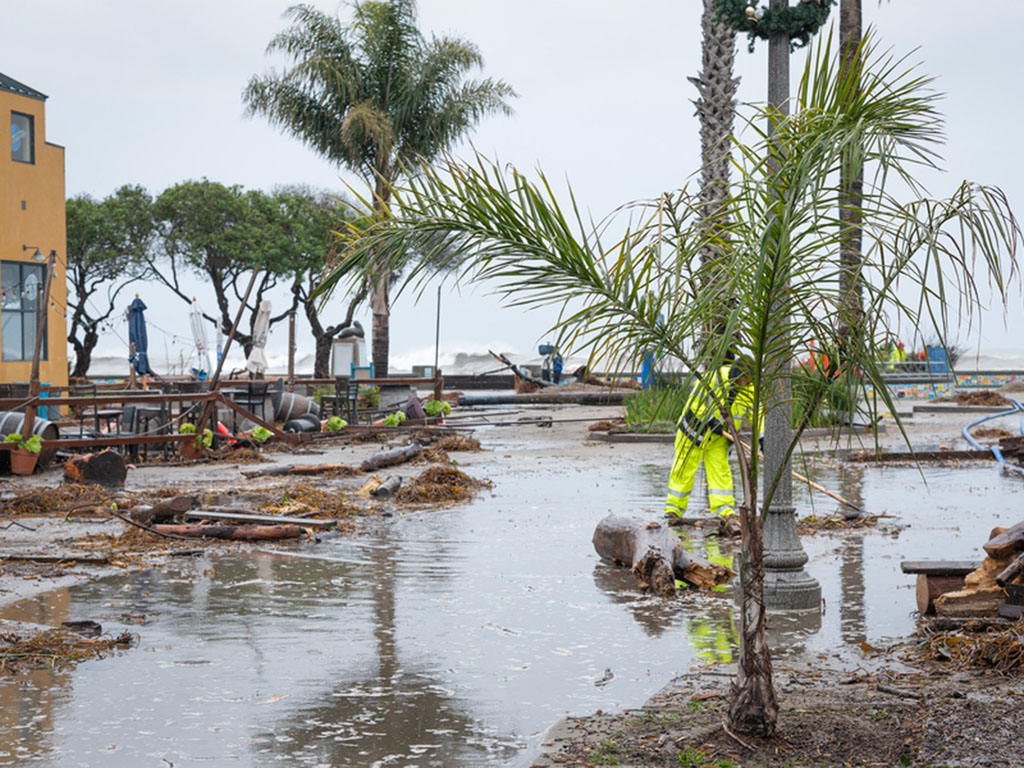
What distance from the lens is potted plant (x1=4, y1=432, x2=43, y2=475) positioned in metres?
14.5

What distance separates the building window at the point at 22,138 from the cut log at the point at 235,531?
21550 mm

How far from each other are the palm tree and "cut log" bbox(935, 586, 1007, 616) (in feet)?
104

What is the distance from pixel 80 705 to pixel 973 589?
436cm

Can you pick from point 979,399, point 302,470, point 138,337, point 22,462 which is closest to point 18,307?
point 138,337

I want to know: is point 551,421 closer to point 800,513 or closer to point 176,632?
point 800,513

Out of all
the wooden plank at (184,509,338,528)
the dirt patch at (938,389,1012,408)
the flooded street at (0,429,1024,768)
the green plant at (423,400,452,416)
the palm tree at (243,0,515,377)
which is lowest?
the flooded street at (0,429,1024,768)

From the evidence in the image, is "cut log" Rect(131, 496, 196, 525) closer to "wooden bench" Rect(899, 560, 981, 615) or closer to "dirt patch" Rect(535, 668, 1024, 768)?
"dirt patch" Rect(535, 668, 1024, 768)

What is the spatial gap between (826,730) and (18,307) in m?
27.4

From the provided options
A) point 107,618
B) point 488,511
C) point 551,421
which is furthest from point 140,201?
point 107,618

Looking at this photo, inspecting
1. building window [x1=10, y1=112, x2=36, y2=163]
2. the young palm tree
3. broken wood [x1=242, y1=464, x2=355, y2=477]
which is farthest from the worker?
building window [x1=10, y1=112, x2=36, y2=163]

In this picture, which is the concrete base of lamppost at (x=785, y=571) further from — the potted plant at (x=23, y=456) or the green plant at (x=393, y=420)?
the green plant at (x=393, y=420)

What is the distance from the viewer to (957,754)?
4059mm

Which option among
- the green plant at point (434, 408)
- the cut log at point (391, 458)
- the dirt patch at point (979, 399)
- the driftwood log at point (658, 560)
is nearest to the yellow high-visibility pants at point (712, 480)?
the driftwood log at point (658, 560)

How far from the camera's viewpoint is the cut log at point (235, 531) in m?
9.44
